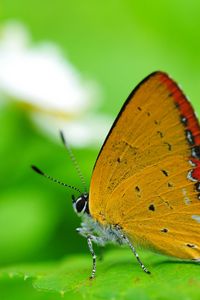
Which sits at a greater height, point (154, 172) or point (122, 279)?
point (154, 172)

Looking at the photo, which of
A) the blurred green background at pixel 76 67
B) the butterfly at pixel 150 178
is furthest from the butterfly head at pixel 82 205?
the blurred green background at pixel 76 67

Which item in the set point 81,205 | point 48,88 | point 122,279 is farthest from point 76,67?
point 122,279

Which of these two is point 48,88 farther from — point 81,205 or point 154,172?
point 154,172

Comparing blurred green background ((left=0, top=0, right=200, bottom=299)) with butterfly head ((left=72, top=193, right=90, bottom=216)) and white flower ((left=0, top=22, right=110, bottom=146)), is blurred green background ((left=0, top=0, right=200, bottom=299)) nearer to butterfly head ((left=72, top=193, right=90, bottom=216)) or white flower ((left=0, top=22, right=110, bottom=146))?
white flower ((left=0, top=22, right=110, bottom=146))

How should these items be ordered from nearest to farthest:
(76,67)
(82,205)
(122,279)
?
1. (122,279)
2. (82,205)
3. (76,67)

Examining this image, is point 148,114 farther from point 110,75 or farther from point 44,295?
point 110,75

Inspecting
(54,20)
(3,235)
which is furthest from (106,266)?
(54,20)

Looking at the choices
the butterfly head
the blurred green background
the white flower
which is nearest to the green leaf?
the butterfly head
